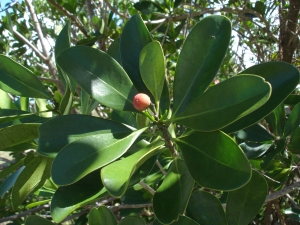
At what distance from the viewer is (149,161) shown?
85 cm

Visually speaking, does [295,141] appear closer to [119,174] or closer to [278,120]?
[278,120]

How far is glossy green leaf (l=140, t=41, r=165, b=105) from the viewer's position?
0.77 meters

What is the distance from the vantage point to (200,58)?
2.60 feet

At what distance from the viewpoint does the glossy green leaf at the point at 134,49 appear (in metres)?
0.89

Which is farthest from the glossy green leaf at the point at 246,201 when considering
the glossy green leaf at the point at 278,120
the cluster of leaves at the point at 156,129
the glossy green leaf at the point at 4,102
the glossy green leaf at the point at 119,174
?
the glossy green leaf at the point at 4,102

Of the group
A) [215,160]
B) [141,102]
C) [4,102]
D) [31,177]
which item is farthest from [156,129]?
[4,102]

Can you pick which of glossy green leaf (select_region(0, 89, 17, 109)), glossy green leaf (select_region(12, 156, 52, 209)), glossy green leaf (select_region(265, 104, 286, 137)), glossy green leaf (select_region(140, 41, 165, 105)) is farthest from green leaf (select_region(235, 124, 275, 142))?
glossy green leaf (select_region(0, 89, 17, 109))

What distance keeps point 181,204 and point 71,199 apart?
21 centimetres

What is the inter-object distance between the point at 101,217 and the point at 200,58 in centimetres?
39

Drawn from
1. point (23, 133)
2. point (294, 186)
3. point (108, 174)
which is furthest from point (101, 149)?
point (294, 186)

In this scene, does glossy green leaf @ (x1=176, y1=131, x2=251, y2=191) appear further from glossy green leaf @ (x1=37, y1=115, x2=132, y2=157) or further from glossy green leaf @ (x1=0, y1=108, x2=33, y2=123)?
glossy green leaf @ (x1=0, y1=108, x2=33, y2=123)

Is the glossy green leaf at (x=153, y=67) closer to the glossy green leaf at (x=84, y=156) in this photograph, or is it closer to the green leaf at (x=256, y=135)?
the glossy green leaf at (x=84, y=156)

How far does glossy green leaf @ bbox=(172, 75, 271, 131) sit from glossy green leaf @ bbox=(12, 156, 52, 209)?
42 centimetres

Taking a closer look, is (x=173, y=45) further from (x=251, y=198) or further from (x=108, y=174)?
(x=108, y=174)
